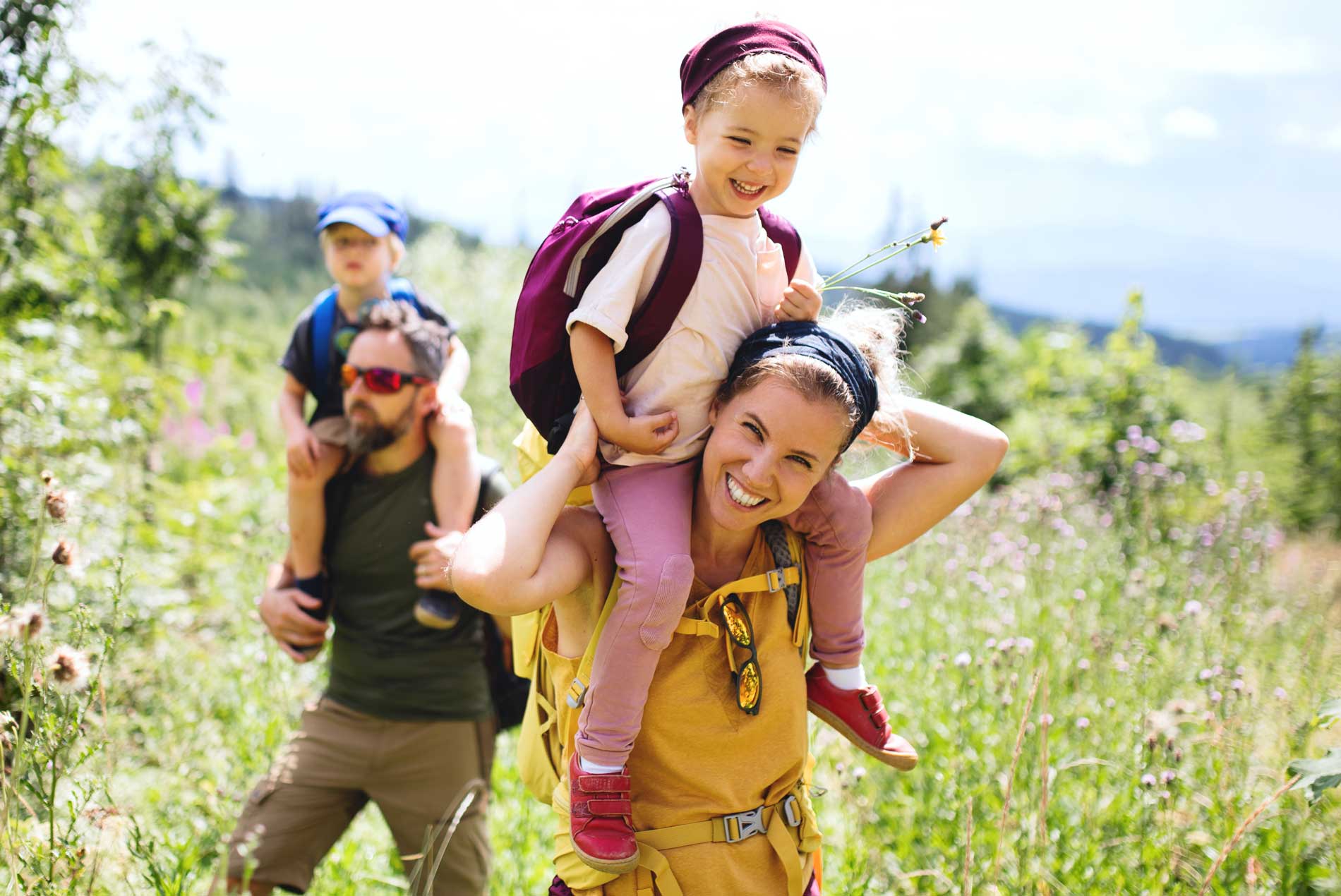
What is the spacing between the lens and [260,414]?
15.1 meters

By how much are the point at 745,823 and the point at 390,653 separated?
1681 mm

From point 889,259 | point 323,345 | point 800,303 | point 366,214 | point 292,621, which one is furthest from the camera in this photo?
point 366,214

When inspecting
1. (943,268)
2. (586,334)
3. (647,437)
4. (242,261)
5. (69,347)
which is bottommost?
(647,437)

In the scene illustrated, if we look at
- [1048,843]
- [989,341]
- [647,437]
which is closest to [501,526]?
[647,437]

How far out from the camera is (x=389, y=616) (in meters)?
3.10

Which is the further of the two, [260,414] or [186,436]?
[260,414]

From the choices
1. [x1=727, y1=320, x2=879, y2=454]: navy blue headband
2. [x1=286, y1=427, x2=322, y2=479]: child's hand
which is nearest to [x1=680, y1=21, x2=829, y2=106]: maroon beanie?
[x1=727, y1=320, x2=879, y2=454]: navy blue headband

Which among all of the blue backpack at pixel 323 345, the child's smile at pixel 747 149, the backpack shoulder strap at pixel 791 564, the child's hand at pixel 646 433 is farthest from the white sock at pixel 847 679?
the blue backpack at pixel 323 345

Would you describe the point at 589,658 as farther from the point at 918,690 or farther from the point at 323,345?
the point at 918,690

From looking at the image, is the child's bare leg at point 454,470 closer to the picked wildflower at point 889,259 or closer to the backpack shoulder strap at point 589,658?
the backpack shoulder strap at point 589,658

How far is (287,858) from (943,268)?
4851cm

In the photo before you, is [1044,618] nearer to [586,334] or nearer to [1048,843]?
[1048,843]

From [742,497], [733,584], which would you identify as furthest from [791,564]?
[742,497]

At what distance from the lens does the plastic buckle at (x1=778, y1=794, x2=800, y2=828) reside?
187 cm
